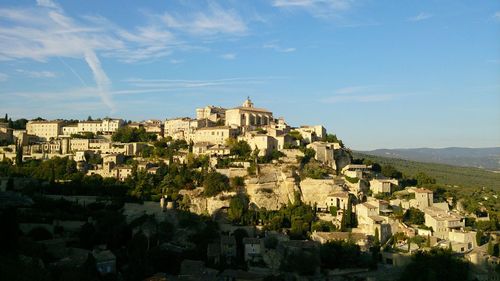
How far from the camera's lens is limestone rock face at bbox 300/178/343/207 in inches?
1558

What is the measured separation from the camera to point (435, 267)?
94.6ft

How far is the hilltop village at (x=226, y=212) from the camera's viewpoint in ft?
97.3

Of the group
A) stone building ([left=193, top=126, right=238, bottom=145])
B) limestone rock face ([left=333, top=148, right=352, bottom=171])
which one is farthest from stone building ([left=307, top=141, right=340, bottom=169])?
stone building ([left=193, top=126, right=238, bottom=145])

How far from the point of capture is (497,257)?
107 feet

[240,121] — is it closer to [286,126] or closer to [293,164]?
[286,126]

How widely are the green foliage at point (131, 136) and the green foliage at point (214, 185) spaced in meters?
13.8

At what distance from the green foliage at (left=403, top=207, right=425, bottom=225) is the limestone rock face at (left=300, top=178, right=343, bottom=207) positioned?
16.5 ft

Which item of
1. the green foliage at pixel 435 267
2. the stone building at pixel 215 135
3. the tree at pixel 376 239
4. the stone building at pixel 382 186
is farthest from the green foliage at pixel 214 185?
the green foliage at pixel 435 267

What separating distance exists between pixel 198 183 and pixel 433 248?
57.1ft

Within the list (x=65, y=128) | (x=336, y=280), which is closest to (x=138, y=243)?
(x=336, y=280)

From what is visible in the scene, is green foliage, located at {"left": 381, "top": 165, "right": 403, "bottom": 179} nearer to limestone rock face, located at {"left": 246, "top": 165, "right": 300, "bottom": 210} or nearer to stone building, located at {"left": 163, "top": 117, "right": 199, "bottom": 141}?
limestone rock face, located at {"left": 246, "top": 165, "right": 300, "bottom": 210}

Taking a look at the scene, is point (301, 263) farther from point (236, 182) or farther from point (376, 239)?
point (236, 182)

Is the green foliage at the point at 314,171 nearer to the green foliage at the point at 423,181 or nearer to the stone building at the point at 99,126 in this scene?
the green foliage at the point at 423,181

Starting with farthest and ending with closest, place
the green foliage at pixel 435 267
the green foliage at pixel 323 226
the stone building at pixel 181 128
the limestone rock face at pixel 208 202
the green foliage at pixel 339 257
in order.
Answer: the stone building at pixel 181 128, the limestone rock face at pixel 208 202, the green foliage at pixel 323 226, the green foliage at pixel 339 257, the green foliage at pixel 435 267
